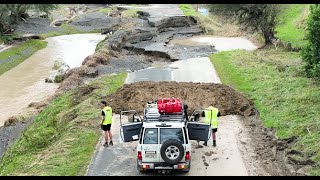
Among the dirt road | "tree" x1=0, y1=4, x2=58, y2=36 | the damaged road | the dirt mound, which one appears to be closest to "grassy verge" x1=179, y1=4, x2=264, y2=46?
the damaged road

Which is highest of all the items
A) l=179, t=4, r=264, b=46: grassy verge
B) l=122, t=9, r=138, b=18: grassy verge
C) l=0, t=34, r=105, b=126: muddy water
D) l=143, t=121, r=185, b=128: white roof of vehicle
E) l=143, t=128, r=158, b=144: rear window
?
l=143, t=121, r=185, b=128: white roof of vehicle

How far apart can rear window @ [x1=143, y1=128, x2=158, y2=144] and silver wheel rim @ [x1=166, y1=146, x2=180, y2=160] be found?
0.59 metres

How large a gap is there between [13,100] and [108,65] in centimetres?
839

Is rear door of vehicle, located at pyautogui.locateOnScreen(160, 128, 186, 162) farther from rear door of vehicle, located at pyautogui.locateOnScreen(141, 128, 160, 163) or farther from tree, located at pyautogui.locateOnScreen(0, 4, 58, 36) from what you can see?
tree, located at pyautogui.locateOnScreen(0, 4, 58, 36)

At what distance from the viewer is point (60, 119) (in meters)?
24.1

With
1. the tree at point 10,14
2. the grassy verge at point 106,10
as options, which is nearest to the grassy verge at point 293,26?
the tree at point 10,14

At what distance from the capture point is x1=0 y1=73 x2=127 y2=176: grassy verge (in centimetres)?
1720

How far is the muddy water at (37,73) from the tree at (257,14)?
49.5ft

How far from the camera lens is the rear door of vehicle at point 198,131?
1716 centimetres

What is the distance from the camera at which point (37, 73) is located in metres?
44.0

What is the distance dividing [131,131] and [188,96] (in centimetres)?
855

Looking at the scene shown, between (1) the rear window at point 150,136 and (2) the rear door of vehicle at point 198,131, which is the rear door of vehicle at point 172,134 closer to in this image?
(1) the rear window at point 150,136

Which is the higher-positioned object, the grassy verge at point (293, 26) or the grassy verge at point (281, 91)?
the grassy verge at point (293, 26)

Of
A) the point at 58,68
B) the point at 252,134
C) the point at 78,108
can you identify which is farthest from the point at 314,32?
the point at 58,68
